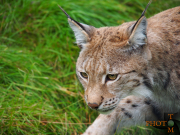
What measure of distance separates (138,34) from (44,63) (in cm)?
238

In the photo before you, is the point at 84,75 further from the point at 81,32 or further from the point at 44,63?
the point at 44,63

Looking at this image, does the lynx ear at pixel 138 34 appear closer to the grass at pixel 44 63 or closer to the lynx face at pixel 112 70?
the lynx face at pixel 112 70

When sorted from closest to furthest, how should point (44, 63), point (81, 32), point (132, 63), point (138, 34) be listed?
point (138, 34) < point (132, 63) < point (81, 32) < point (44, 63)

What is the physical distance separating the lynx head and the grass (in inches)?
45.9

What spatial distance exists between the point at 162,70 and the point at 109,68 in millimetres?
687

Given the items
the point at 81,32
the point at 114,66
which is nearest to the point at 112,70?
the point at 114,66

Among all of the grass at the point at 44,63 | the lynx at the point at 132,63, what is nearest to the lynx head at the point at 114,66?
the lynx at the point at 132,63

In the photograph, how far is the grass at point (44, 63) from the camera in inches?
137

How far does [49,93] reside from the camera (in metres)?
4.00

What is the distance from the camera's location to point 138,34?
100 inches

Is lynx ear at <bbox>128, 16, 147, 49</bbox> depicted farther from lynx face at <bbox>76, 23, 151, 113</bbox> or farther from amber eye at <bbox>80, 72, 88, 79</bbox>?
amber eye at <bbox>80, 72, 88, 79</bbox>

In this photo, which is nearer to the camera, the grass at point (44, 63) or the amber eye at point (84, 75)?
the amber eye at point (84, 75)

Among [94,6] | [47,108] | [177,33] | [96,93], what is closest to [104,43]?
[96,93]

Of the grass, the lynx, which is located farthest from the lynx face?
the grass
